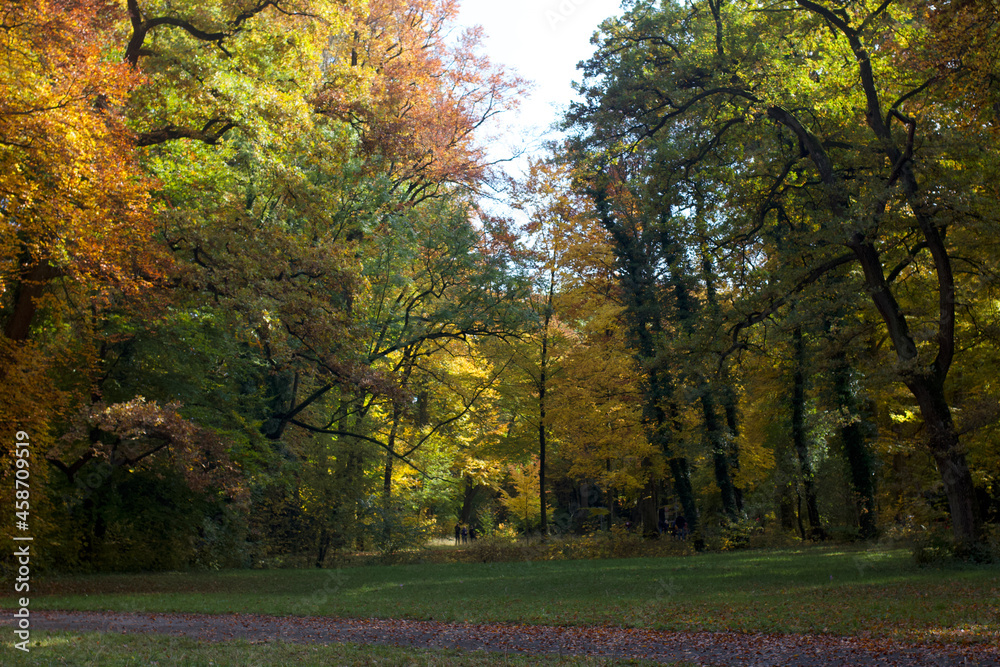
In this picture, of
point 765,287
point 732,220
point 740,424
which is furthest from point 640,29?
point 740,424

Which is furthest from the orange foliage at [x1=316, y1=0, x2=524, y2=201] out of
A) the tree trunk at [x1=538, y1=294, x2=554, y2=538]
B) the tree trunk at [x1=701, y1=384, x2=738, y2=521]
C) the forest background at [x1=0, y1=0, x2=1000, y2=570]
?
the tree trunk at [x1=701, y1=384, x2=738, y2=521]

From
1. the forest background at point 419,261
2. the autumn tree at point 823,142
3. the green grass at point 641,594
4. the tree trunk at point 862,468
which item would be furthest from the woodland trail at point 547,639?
the tree trunk at point 862,468

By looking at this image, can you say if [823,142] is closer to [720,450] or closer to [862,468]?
[720,450]

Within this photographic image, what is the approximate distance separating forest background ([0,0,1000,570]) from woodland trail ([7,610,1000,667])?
162 inches

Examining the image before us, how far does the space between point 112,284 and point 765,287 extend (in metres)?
13.5

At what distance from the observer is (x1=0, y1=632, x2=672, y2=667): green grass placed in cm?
802

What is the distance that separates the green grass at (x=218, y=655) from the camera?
8016 millimetres

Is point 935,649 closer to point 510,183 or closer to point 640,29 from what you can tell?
point 640,29

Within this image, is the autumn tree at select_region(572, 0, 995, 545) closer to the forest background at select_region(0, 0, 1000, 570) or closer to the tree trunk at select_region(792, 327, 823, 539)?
the forest background at select_region(0, 0, 1000, 570)

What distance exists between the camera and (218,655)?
8562 millimetres

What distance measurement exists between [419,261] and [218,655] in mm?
17825

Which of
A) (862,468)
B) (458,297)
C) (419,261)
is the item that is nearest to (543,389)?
(458,297)

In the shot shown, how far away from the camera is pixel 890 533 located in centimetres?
1919

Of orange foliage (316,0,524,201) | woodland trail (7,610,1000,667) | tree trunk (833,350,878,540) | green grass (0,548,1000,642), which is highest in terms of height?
orange foliage (316,0,524,201)
